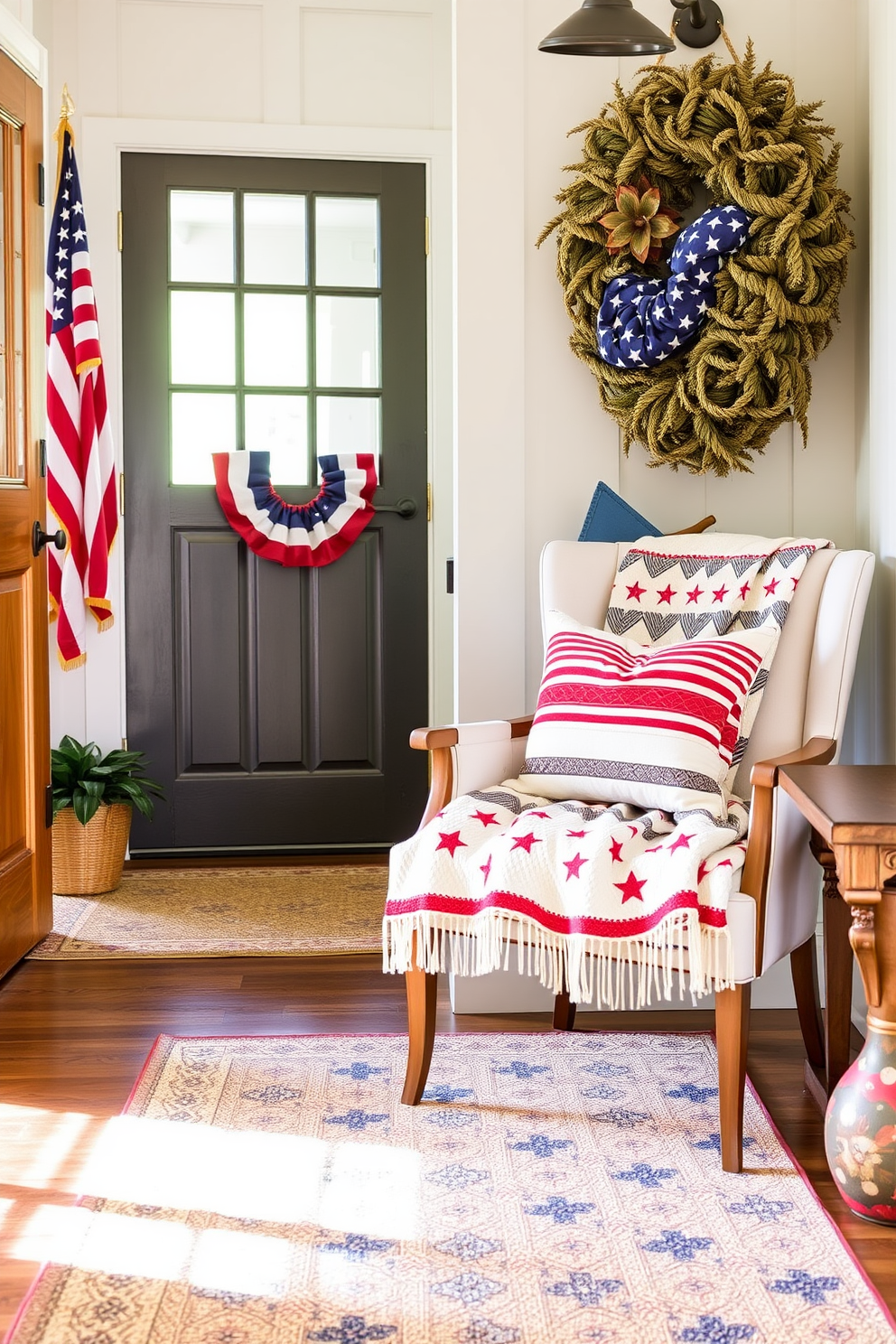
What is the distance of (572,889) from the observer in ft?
6.33

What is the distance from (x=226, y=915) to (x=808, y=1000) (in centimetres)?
160

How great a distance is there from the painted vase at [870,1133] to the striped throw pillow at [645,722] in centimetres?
47

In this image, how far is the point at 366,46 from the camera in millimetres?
3846

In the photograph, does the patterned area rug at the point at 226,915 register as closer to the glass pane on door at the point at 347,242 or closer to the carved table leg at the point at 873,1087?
the carved table leg at the point at 873,1087

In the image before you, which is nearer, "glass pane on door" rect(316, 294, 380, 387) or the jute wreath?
the jute wreath

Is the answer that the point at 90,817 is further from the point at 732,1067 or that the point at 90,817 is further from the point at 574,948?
the point at 732,1067

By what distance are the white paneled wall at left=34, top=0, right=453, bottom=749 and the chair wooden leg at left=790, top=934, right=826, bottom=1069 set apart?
2.21m

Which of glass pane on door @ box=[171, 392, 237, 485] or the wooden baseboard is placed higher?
glass pane on door @ box=[171, 392, 237, 485]

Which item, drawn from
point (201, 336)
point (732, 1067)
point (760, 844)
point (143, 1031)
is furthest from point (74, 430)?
point (732, 1067)

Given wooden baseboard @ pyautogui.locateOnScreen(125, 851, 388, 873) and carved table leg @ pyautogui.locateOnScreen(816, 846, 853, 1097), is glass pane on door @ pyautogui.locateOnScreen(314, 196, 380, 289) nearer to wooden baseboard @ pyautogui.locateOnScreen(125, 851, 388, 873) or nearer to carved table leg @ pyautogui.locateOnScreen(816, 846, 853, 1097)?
wooden baseboard @ pyautogui.locateOnScreen(125, 851, 388, 873)

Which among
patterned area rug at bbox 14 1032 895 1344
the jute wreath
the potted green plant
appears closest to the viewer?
patterned area rug at bbox 14 1032 895 1344

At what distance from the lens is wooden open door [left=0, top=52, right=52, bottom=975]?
2830 mm

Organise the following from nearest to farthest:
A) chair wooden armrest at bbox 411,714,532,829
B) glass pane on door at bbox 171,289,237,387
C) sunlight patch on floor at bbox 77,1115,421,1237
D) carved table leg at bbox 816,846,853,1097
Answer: sunlight patch on floor at bbox 77,1115,421,1237
carved table leg at bbox 816,846,853,1097
chair wooden armrest at bbox 411,714,532,829
glass pane on door at bbox 171,289,237,387

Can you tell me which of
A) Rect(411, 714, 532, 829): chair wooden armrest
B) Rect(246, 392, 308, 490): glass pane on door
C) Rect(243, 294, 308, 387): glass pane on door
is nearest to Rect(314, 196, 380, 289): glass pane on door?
Rect(243, 294, 308, 387): glass pane on door
